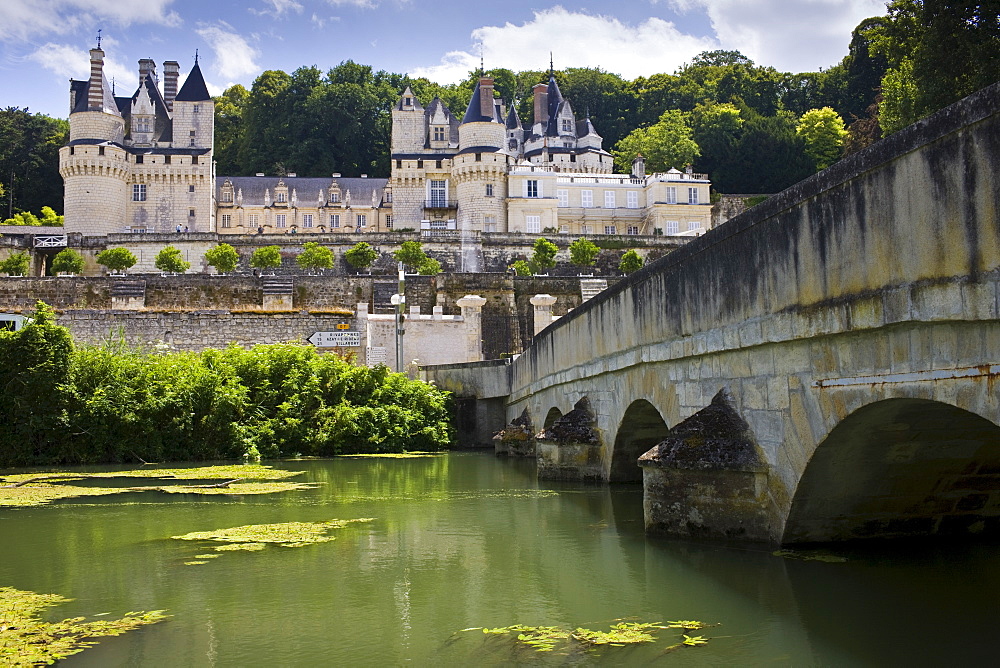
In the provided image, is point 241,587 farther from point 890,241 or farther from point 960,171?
point 960,171

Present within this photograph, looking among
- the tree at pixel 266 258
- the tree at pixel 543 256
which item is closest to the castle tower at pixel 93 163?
the tree at pixel 266 258

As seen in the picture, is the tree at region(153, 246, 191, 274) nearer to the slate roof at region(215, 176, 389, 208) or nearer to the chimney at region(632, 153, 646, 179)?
the slate roof at region(215, 176, 389, 208)

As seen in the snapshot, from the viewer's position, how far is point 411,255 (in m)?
54.4

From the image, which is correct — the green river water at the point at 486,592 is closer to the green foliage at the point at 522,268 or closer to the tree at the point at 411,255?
the green foliage at the point at 522,268

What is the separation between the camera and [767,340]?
8.12 m

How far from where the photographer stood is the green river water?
6242mm

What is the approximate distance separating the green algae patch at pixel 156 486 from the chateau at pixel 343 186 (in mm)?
42957

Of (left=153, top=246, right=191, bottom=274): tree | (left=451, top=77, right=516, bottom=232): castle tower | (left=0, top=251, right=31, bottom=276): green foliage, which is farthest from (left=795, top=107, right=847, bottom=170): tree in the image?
(left=0, top=251, right=31, bottom=276): green foliage

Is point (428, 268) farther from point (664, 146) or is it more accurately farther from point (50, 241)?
point (664, 146)

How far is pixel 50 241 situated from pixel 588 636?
57.9m

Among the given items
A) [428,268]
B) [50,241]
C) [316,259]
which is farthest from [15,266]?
[428,268]

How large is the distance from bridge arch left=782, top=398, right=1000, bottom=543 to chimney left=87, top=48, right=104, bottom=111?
66.3 metres

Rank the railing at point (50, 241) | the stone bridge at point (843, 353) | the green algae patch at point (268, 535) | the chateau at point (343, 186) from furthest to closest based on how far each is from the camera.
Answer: the chateau at point (343, 186), the railing at point (50, 241), the green algae patch at point (268, 535), the stone bridge at point (843, 353)

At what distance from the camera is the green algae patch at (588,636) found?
636 centimetres
